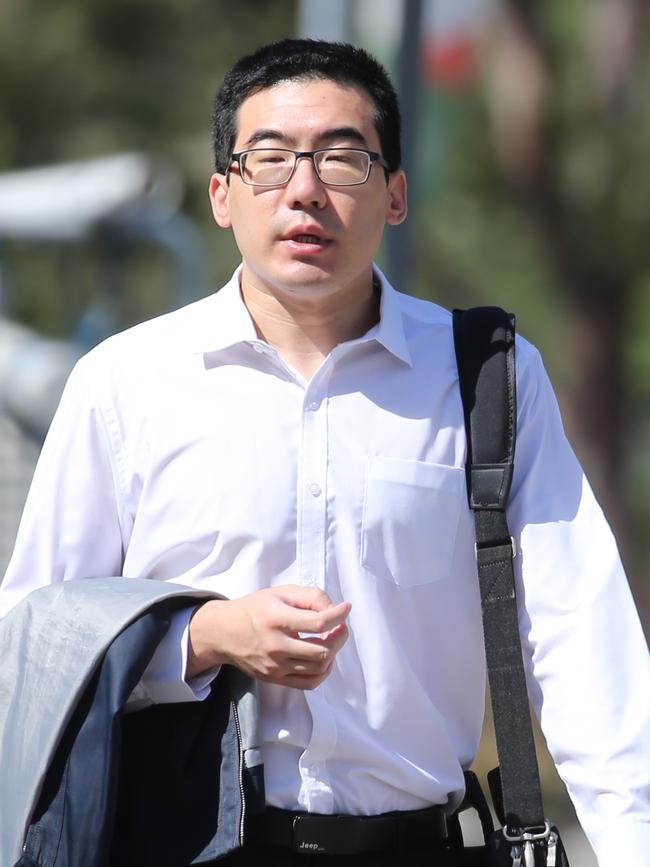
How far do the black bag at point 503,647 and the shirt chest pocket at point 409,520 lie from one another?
0.15ft

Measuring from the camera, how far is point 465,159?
12.7 metres

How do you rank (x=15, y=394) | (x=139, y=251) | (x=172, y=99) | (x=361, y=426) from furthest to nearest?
(x=172, y=99) → (x=139, y=251) → (x=15, y=394) → (x=361, y=426)

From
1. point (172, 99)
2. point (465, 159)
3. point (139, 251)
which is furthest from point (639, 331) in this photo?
point (139, 251)

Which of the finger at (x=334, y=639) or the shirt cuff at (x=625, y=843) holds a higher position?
the finger at (x=334, y=639)

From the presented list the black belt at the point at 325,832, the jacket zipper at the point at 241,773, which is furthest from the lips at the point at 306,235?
the black belt at the point at 325,832

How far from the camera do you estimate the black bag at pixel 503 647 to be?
2.16 metres

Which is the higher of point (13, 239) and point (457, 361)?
point (13, 239)

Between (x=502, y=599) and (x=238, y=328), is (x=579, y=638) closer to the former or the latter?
(x=502, y=599)

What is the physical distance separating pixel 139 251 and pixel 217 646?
4768 mm

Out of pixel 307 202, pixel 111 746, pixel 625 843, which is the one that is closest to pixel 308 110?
pixel 307 202

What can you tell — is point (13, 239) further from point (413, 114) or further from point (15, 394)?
point (413, 114)

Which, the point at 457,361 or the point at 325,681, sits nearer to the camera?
the point at 325,681

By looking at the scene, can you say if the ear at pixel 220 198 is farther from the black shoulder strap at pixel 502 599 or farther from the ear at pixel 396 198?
the black shoulder strap at pixel 502 599

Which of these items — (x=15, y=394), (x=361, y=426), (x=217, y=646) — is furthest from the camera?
(x=15, y=394)
